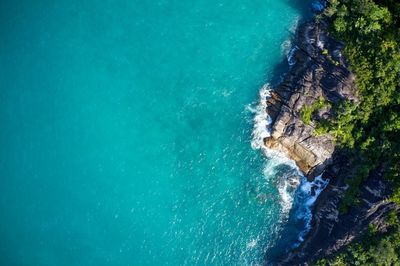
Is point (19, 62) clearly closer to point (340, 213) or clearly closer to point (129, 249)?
point (129, 249)

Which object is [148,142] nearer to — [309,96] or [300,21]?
[309,96]

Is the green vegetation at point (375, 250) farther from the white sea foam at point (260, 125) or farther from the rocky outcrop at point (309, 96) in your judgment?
the white sea foam at point (260, 125)

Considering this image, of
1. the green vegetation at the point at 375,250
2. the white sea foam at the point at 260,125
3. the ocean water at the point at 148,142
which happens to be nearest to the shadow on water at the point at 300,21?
the ocean water at the point at 148,142

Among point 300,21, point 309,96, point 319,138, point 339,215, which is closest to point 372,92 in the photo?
point 309,96

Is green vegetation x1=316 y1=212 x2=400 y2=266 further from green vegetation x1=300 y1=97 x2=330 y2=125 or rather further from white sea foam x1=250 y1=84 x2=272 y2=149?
white sea foam x1=250 y1=84 x2=272 y2=149

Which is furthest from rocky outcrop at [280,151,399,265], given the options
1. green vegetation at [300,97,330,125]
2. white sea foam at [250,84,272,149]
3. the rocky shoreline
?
white sea foam at [250,84,272,149]

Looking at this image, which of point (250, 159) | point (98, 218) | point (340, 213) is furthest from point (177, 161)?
point (340, 213)

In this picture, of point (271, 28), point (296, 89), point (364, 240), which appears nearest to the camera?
point (364, 240)
